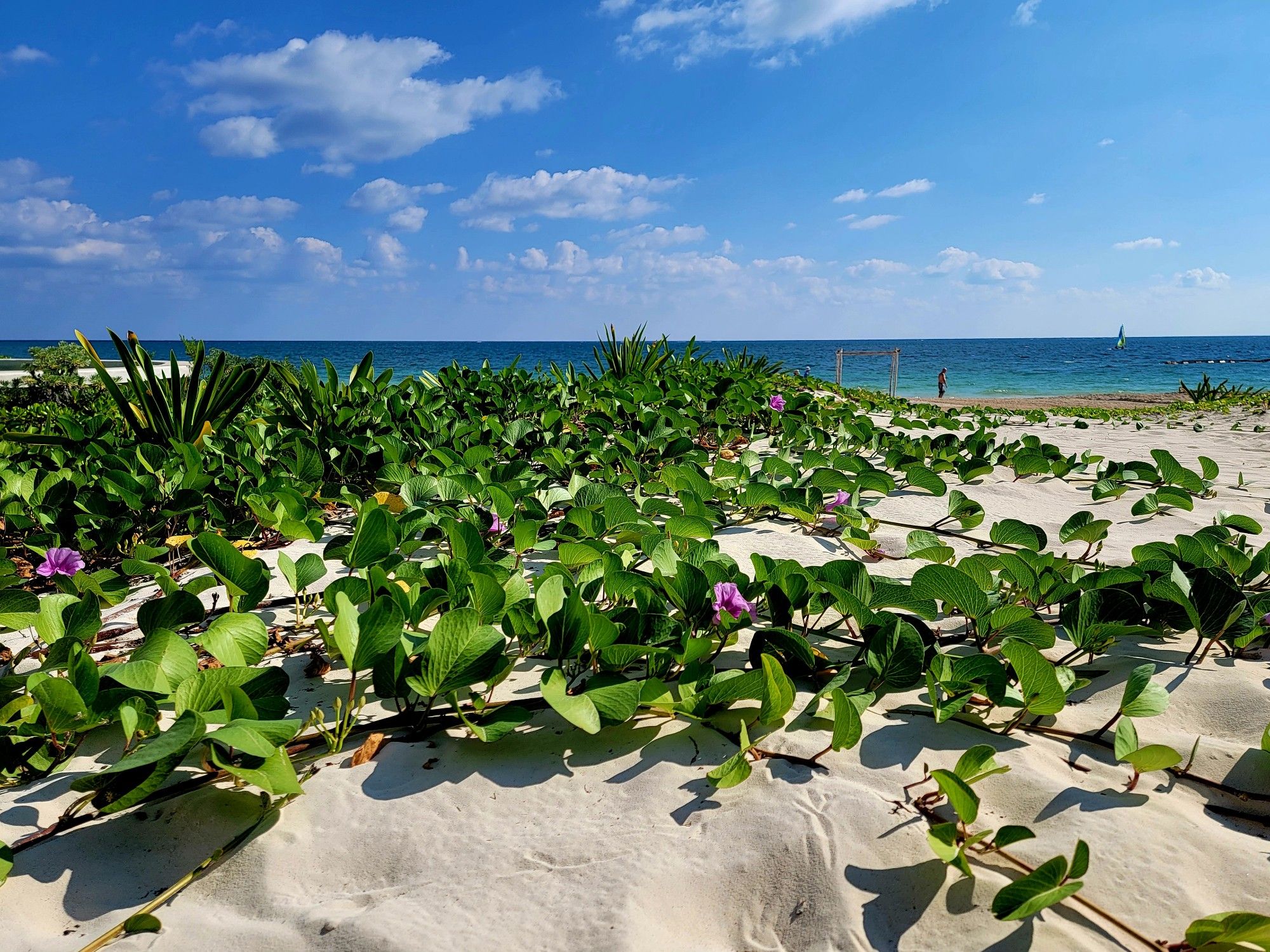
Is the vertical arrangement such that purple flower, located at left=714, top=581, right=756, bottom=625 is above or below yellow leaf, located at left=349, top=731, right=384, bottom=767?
above

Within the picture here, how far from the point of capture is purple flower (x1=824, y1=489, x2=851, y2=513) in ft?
8.38

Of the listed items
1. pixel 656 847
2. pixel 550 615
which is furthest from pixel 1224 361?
pixel 656 847

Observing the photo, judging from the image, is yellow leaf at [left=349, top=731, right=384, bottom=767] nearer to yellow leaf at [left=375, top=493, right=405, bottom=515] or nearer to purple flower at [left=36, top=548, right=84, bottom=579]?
purple flower at [left=36, top=548, right=84, bottom=579]

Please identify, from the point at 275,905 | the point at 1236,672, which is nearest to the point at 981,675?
the point at 1236,672

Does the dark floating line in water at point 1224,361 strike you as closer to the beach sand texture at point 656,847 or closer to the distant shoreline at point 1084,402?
the distant shoreline at point 1084,402

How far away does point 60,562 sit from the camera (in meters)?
1.85

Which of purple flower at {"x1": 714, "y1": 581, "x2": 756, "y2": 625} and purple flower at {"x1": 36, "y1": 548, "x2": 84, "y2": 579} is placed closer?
purple flower at {"x1": 714, "y1": 581, "x2": 756, "y2": 625}

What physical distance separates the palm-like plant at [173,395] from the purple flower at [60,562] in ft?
4.72

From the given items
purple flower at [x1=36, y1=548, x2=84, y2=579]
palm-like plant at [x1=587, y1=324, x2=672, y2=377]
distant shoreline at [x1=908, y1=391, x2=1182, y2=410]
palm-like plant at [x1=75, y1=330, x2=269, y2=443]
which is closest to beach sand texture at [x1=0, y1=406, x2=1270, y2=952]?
purple flower at [x1=36, y1=548, x2=84, y2=579]

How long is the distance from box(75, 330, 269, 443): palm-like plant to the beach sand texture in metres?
2.55

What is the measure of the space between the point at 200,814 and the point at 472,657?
432 mm

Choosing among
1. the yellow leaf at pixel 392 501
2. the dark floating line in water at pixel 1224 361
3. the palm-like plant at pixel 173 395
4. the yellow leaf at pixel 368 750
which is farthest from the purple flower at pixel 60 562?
Result: the dark floating line in water at pixel 1224 361

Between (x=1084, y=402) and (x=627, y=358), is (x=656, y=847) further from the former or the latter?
(x=1084, y=402)

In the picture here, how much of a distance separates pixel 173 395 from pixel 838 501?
299cm
